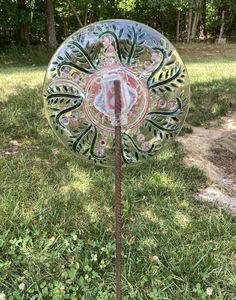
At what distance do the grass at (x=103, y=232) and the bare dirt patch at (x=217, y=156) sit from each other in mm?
120

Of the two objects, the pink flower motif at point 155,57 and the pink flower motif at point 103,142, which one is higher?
the pink flower motif at point 155,57

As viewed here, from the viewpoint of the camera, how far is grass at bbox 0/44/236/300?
2.00 metres

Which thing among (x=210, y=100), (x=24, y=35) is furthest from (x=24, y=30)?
(x=210, y=100)

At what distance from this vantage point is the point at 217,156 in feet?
11.5

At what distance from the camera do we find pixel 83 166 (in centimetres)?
299

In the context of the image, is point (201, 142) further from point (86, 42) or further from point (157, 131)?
point (86, 42)

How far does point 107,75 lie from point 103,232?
1062mm

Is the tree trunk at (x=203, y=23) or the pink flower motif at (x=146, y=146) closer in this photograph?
the pink flower motif at (x=146, y=146)

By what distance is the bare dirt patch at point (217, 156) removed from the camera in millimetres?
2803

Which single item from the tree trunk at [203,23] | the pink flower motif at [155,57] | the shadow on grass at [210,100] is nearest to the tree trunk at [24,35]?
the tree trunk at [203,23]

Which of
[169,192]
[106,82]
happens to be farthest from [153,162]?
[106,82]

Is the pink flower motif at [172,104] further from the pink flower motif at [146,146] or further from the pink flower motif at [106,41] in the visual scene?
the pink flower motif at [106,41]

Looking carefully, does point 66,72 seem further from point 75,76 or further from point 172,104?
point 172,104

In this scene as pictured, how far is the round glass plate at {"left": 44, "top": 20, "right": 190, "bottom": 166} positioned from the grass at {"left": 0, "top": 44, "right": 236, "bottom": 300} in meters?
0.66
